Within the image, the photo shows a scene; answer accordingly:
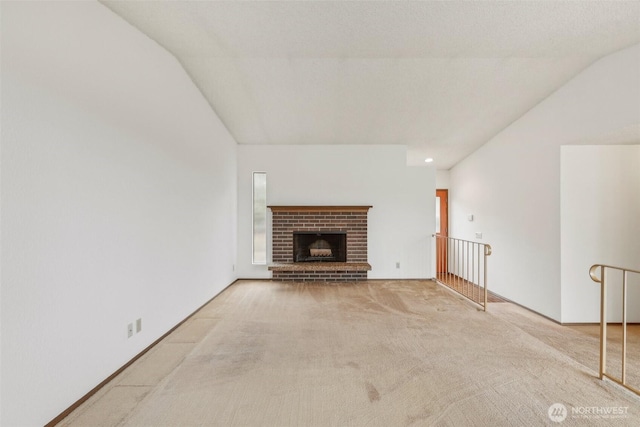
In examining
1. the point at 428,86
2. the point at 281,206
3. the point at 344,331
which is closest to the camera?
the point at 344,331

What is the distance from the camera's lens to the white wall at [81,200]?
4.88ft

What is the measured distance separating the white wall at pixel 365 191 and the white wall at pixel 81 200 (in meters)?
2.22

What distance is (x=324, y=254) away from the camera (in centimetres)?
539

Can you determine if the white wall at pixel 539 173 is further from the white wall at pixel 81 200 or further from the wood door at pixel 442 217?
the white wall at pixel 81 200

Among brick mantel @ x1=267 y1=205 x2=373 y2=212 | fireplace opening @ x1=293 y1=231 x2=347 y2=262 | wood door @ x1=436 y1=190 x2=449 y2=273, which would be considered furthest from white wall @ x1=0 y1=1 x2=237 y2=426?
wood door @ x1=436 y1=190 x2=449 y2=273

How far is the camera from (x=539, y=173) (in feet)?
12.3

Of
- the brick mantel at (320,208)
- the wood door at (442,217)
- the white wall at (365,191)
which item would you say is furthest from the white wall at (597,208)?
the wood door at (442,217)

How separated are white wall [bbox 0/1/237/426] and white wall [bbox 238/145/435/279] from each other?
222 centimetres

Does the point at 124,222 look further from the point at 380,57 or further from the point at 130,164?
the point at 380,57

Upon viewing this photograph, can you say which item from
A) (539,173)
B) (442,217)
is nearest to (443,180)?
(442,217)

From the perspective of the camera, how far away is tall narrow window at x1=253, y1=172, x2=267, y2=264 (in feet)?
17.5

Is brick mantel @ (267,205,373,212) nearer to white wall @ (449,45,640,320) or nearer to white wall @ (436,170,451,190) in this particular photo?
white wall @ (449,45,640,320)

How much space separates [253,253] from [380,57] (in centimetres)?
383

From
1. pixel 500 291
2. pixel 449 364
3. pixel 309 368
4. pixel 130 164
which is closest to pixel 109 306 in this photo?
pixel 130 164
